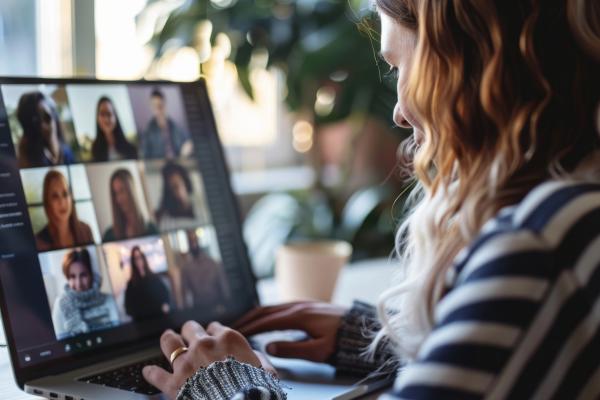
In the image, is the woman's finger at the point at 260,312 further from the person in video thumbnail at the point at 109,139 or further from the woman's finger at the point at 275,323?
the person in video thumbnail at the point at 109,139

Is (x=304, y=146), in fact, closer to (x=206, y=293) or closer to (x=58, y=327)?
(x=206, y=293)

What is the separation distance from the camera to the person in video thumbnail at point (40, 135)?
0.61 m

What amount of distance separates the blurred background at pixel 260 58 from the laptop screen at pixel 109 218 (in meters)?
0.56

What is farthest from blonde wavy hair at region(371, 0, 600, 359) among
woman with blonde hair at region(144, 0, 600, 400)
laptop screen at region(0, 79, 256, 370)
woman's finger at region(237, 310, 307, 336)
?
laptop screen at region(0, 79, 256, 370)

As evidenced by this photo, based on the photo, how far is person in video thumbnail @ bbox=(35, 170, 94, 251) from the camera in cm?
60

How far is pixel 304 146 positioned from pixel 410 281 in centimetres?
146

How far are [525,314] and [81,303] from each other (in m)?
0.47

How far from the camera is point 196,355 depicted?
568mm

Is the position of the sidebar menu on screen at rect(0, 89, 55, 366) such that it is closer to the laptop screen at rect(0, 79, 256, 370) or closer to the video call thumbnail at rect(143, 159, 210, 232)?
the laptop screen at rect(0, 79, 256, 370)

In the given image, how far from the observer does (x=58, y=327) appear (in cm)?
59

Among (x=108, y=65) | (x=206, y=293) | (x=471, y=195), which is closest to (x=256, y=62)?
(x=108, y=65)

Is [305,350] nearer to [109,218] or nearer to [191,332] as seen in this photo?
[191,332]

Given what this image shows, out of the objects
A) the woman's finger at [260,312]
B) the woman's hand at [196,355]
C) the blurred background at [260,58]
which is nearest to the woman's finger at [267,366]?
the woman's hand at [196,355]

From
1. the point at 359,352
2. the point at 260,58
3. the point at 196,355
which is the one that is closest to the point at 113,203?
the point at 196,355
